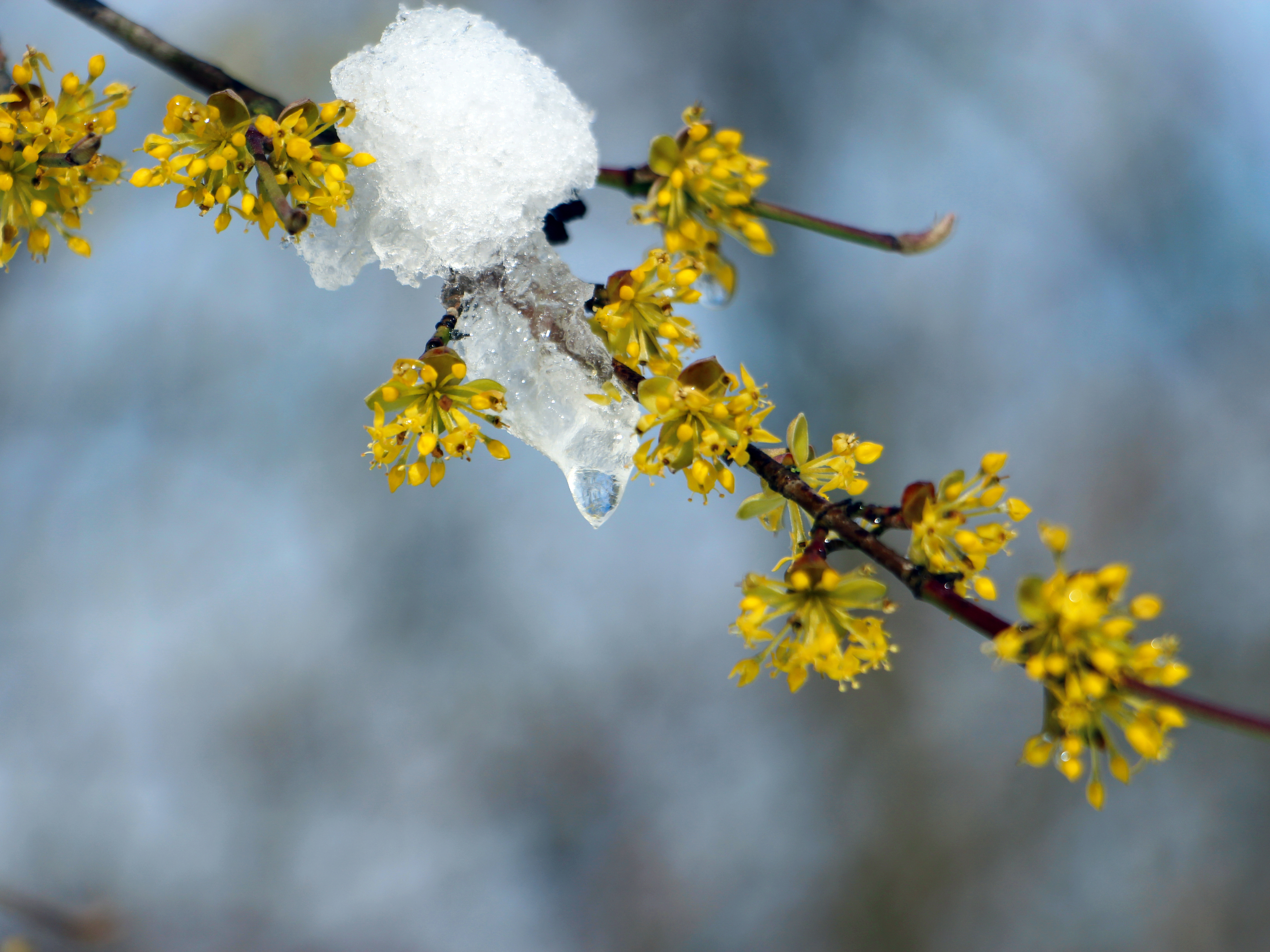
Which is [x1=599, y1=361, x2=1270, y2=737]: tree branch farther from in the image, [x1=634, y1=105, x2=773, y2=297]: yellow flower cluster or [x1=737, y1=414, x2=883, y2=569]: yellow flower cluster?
[x1=634, y1=105, x2=773, y2=297]: yellow flower cluster

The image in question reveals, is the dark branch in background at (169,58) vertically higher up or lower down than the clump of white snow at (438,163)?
higher up

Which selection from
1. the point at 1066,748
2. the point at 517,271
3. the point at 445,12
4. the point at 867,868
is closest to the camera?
the point at 1066,748

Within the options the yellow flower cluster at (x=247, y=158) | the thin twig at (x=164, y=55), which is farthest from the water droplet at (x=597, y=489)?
the thin twig at (x=164, y=55)

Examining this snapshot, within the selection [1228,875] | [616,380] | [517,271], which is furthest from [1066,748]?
[1228,875]

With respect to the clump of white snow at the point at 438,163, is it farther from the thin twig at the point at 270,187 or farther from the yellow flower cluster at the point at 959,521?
the yellow flower cluster at the point at 959,521

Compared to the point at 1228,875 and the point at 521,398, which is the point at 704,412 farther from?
the point at 1228,875
